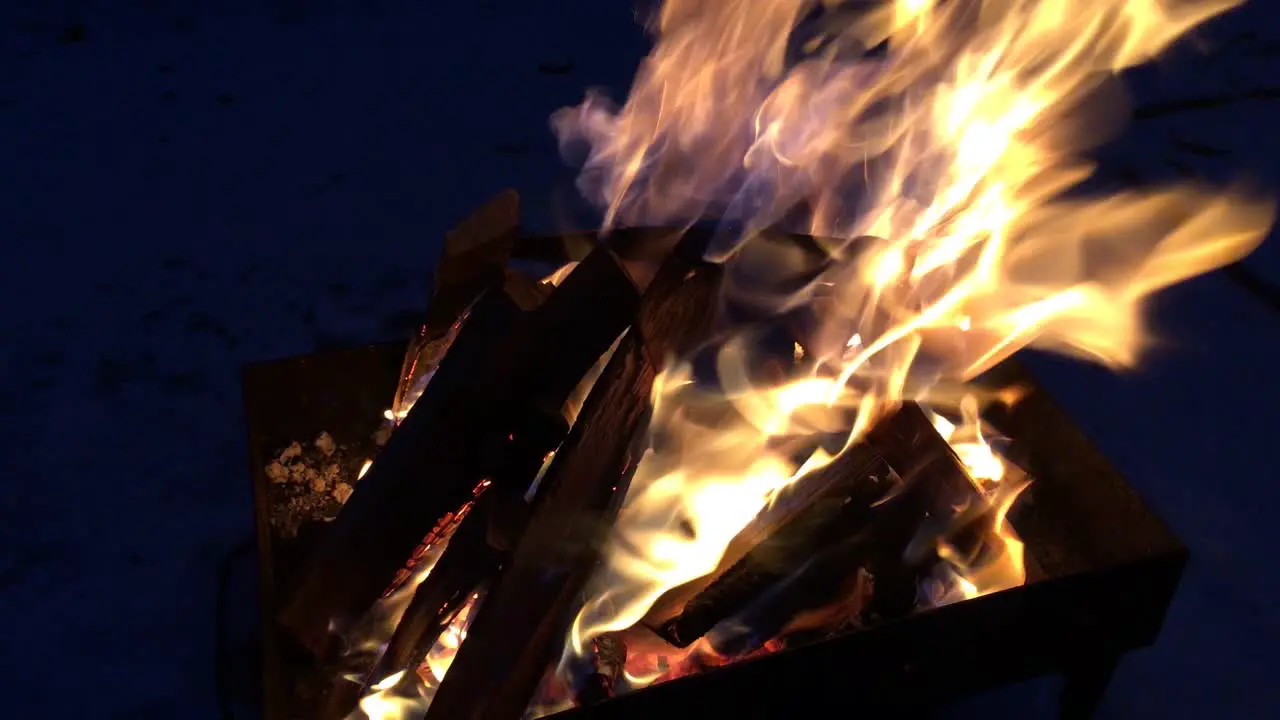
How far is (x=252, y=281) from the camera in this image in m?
3.45

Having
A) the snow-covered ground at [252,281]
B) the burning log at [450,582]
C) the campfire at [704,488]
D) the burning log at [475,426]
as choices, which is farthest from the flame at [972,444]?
the burning log at [450,582]

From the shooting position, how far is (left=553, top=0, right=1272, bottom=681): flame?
1900 mm

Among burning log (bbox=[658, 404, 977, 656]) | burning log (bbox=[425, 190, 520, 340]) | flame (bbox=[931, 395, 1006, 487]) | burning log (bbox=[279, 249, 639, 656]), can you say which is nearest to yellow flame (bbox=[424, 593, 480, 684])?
burning log (bbox=[279, 249, 639, 656])

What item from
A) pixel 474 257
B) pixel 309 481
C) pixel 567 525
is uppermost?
pixel 474 257

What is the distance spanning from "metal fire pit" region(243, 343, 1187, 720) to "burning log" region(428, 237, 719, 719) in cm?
16

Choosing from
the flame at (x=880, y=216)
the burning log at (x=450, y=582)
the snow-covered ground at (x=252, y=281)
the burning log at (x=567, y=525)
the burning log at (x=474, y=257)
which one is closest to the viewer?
the burning log at (x=567, y=525)

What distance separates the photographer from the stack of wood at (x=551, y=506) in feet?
5.47

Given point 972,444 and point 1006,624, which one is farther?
point 972,444

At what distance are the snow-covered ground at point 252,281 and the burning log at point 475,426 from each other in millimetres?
771

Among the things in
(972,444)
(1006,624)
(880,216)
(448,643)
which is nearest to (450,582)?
(448,643)

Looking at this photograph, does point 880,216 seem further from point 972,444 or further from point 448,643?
point 448,643

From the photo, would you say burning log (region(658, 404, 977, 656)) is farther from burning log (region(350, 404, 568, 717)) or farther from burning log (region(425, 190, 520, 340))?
burning log (region(425, 190, 520, 340))

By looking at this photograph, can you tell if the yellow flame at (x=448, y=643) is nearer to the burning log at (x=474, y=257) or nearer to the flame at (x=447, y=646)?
the flame at (x=447, y=646)

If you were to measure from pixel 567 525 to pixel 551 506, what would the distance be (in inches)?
1.7
